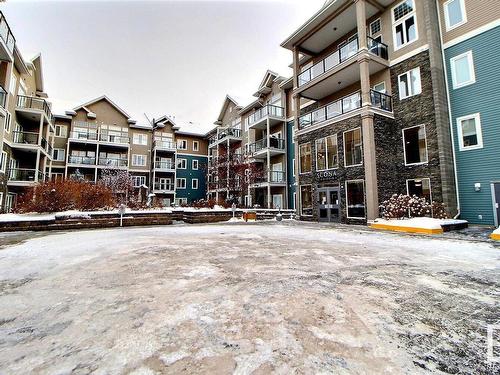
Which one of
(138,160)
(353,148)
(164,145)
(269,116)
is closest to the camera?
(353,148)

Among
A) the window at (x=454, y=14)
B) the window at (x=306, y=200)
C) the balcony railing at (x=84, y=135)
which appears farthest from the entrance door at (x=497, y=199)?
the balcony railing at (x=84, y=135)

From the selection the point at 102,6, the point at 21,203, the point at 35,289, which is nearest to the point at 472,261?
the point at 35,289

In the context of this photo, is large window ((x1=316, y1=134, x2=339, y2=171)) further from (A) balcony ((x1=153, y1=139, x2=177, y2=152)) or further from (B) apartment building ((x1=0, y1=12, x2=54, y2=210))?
(A) balcony ((x1=153, y1=139, x2=177, y2=152))

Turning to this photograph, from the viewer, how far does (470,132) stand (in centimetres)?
1259

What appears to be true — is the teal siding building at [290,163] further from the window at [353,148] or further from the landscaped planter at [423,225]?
the landscaped planter at [423,225]

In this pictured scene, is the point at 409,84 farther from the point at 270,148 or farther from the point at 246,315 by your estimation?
the point at 246,315

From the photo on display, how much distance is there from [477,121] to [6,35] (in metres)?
27.5

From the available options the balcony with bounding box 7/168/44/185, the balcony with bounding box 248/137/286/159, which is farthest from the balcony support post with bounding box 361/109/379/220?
the balcony with bounding box 7/168/44/185

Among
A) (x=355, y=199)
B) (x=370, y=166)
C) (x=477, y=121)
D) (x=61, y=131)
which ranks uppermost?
(x=61, y=131)

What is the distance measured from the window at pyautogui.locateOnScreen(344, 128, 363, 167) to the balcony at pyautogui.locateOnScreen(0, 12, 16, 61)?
21.7m

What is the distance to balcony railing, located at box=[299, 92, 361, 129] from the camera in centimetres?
Answer: 1512

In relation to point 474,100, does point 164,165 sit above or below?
above

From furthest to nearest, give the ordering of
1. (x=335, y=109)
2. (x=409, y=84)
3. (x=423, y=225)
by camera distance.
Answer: (x=335, y=109) → (x=409, y=84) → (x=423, y=225)

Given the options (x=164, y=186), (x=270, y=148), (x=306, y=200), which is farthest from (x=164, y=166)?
(x=306, y=200)
